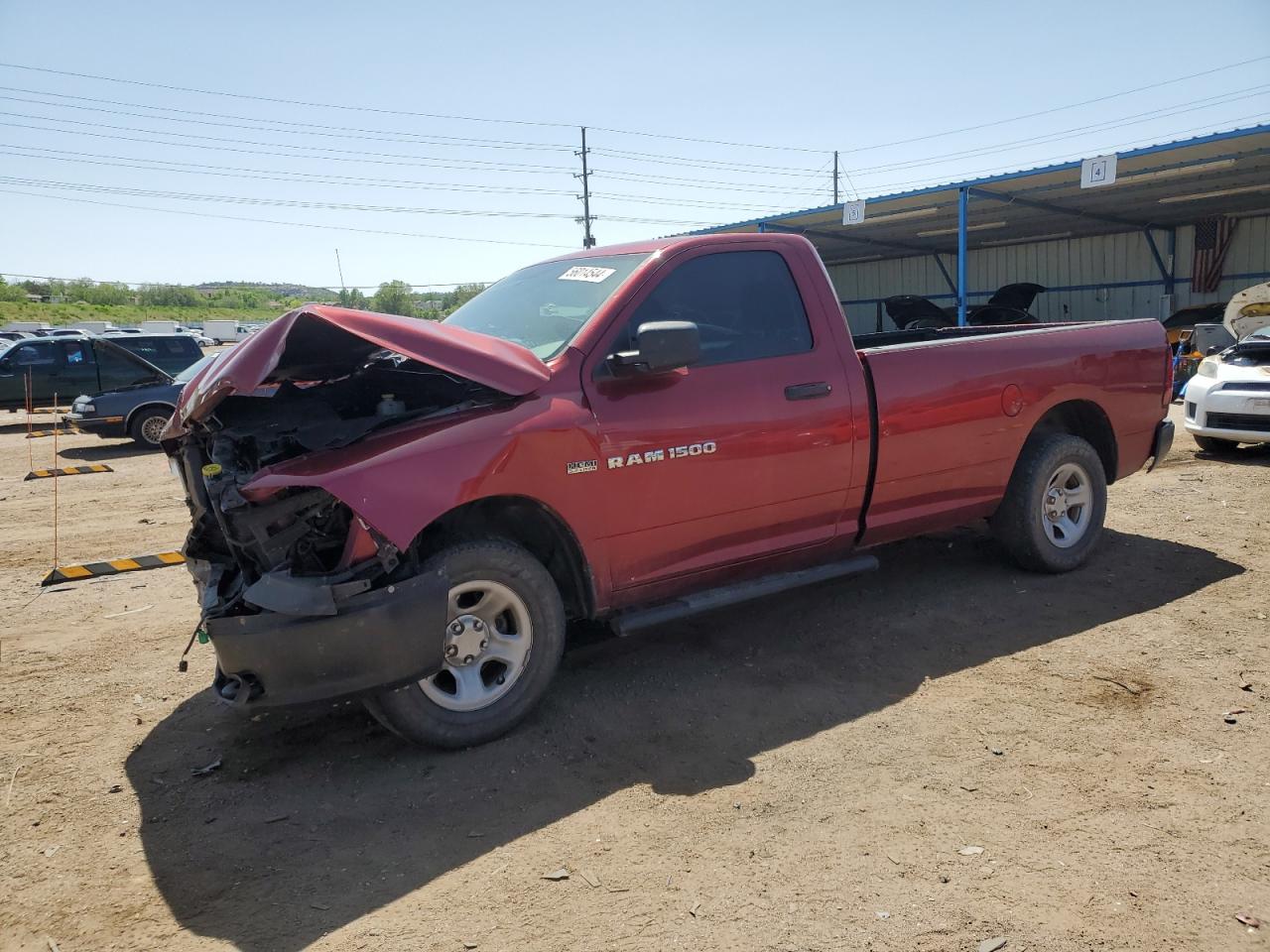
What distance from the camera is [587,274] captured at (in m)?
4.41

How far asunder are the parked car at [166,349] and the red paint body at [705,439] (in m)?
16.0

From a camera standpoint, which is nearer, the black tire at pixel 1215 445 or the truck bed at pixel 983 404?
the truck bed at pixel 983 404

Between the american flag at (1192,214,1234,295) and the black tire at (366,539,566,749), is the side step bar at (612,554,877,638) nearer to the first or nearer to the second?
the black tire at (366,539,566,749)

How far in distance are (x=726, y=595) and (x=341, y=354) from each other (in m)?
1.99

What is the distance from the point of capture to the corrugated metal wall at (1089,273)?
21797 mm

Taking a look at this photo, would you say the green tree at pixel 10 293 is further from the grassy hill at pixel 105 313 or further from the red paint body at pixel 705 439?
the red paint body at pixel 705 439

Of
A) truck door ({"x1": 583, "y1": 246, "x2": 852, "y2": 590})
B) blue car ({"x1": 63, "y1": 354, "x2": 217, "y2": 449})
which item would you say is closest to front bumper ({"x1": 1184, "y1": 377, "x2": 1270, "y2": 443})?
truck door ({"x1": 583, "y1": 246, "x2": 852, "y2": 590})

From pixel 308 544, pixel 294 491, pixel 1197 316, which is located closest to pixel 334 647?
pixel 308 544

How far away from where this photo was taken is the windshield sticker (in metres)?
4.30

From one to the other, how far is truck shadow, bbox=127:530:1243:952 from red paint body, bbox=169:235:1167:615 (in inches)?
19.0

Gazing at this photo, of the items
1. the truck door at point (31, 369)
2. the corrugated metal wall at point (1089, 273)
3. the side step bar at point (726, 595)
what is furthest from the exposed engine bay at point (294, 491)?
the corrugated metal wall at point (1089, 273)

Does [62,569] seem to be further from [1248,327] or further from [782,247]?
[1248,327]

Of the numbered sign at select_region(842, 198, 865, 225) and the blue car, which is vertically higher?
the numbered sign at select_region(842, 198, 865, 225)

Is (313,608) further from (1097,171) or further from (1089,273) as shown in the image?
(1089,273)
